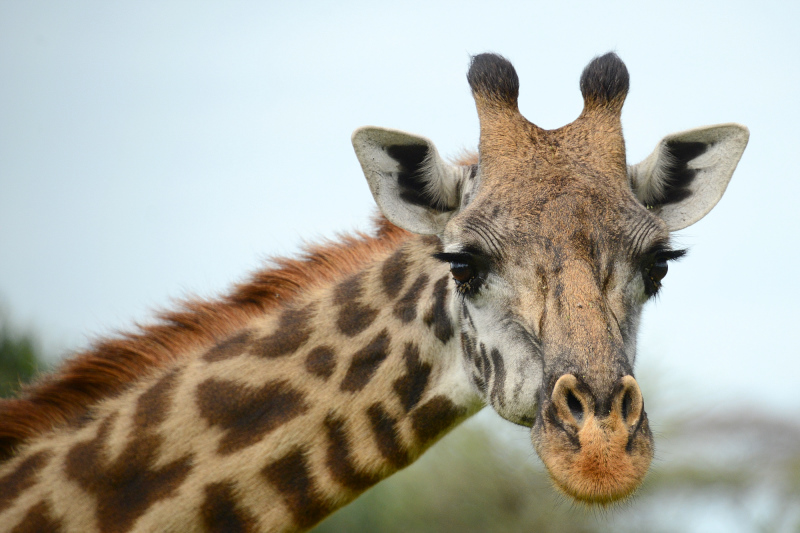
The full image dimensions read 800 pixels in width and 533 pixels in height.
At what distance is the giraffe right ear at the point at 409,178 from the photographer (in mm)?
5656

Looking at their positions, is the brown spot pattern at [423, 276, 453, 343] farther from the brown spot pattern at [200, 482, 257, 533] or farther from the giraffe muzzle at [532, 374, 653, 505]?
the brown spot pattern at [200, 482, 257, 533]

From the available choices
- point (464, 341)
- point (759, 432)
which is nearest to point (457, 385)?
point (464, 341)

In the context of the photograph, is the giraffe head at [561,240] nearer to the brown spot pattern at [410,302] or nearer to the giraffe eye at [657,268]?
the giraffe eye at [657,268]

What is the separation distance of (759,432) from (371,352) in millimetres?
19578

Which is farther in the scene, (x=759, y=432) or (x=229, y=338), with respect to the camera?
(x=759, y=432)

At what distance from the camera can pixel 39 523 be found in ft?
19.0

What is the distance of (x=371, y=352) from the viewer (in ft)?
19.2

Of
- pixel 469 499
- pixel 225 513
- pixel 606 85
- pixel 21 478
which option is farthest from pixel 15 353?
pixel 606 85

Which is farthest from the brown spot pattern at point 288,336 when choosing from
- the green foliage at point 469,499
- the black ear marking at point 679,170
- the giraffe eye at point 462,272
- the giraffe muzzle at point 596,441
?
the green foliage at point 469,499

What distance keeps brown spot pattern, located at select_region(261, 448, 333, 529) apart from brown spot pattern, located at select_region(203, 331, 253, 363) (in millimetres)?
937

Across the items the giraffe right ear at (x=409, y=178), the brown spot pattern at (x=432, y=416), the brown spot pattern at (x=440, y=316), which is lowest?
the brown spot pattern at (x=432, y=416)

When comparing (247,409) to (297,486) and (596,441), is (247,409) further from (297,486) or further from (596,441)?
(596,441)

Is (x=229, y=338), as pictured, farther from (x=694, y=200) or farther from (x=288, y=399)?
(x=694, y=200)

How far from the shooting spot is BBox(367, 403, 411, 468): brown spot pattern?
5.66m
